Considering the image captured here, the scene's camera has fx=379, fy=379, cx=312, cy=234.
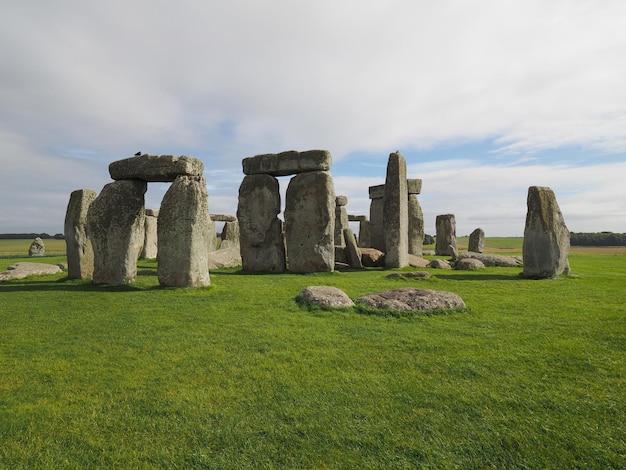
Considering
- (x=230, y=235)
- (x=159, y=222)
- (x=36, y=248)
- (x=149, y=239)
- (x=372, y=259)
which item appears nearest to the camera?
(x=159, y=222)

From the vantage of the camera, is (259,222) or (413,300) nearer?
(413,300)

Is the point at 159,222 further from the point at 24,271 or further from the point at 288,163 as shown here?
the point at 24,271

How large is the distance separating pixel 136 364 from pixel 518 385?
395 centimetres

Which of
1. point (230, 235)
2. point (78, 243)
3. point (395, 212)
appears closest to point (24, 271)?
point (78, 243)

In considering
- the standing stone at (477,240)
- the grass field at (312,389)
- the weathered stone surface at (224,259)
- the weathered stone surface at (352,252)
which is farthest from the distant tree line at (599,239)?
the grass field at (312,389)

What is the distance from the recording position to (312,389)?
139 inches

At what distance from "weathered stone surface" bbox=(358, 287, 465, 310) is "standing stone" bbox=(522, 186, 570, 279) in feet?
18.3

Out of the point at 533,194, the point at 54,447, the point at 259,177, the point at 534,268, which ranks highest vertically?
the point at 259,177

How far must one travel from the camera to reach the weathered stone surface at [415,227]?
1931 centimetres

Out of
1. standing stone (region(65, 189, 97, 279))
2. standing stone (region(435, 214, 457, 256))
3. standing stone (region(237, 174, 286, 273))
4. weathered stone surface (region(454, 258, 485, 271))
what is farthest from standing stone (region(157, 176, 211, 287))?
standing stone (region(435, 214, 457, 256))

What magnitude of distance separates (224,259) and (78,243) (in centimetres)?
593

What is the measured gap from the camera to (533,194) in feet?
35.8

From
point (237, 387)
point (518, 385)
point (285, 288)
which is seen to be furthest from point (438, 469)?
point (285, 288)

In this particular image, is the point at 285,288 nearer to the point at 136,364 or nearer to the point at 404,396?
the point at 136,364
